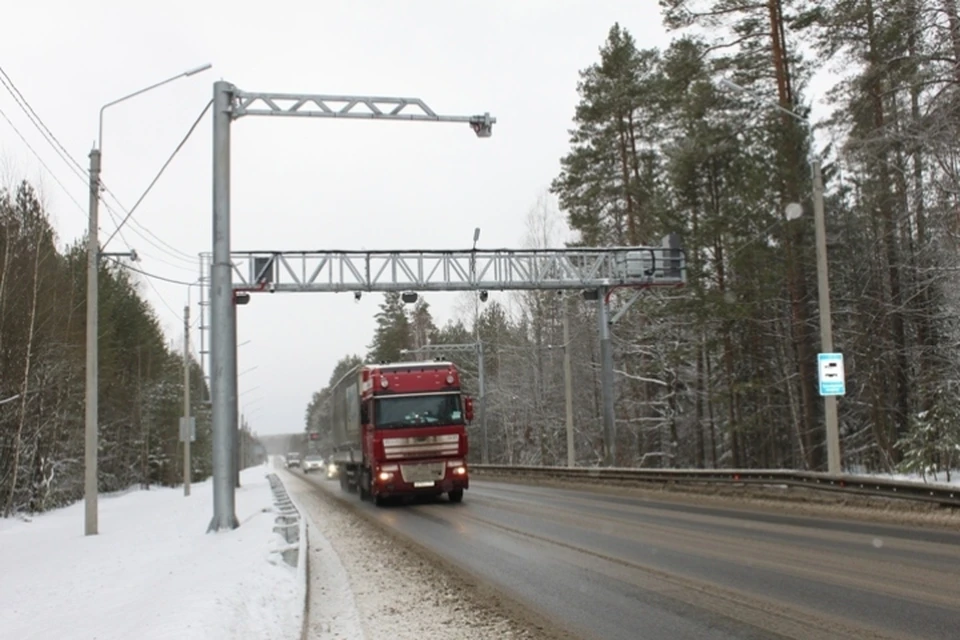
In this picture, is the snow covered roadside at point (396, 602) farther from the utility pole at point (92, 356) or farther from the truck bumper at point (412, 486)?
the truck bumper at point (412, 486)

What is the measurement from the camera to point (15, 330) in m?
29.0

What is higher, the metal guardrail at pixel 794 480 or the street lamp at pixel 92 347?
the street lamp at pixel 92 347

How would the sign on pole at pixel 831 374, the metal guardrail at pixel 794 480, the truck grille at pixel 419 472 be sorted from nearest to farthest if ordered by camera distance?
the metal guardrail at pixel 794 480 < the sign on pole at pixel 831 374 < the truck grille at pixel 419 472

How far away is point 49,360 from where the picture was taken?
1271 inches

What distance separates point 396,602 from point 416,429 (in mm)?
14248

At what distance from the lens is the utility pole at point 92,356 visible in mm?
19391

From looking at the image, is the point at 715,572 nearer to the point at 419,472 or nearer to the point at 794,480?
the point at 794,480

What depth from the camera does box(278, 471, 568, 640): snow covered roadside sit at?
26.3 ft

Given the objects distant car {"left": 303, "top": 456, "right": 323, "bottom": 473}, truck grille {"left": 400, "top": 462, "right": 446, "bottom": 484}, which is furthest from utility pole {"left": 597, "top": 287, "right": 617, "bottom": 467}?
distant car {"left": 303, "top": 456, "right": 323, "bottom": 473}

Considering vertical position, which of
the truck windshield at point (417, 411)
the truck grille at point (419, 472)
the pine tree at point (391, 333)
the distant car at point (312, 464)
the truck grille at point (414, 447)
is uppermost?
the pine tree at point (391, 333)

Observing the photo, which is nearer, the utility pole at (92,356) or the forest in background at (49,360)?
the utility pole at (92,356)

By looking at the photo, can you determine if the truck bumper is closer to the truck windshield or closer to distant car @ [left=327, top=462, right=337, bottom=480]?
the truck windshield

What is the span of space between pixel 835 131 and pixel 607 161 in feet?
46.5

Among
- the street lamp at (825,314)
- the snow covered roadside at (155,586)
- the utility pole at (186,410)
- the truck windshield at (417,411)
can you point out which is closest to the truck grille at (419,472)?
the truck windshield at (417,411)
